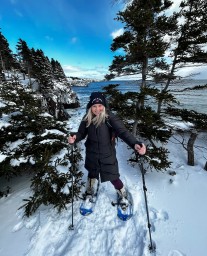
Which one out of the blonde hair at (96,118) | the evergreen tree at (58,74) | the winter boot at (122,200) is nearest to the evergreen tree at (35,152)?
the winter boot at (122,200)

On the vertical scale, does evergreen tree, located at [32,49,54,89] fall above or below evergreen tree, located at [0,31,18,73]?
below

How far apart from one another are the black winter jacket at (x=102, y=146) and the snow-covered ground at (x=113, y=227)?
3.61ft

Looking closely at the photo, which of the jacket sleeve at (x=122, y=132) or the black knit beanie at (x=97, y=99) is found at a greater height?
the black knit beanie at (x=97, y=99)

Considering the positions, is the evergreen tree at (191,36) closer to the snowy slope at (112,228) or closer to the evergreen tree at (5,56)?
the snowy slope at (112,228)

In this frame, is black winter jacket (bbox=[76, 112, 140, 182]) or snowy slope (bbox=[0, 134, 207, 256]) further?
black winter jacket (bbox=[76, 112, 140, 182])

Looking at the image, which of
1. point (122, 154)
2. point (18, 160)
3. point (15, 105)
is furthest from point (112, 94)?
point (18, 160)

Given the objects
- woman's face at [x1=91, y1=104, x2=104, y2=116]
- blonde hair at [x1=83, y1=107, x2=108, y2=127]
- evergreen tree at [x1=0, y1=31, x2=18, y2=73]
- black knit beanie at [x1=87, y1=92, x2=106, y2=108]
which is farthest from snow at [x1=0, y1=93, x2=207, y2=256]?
evergreen tree at [x1=0, y1=31, x2=18, y2=73]

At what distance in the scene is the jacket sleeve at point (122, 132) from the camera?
3297 millimetres

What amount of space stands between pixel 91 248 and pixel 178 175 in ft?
12.9

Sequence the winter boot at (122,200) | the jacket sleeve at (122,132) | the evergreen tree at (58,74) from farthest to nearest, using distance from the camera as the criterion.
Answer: the evergreen tree at (58,74) → the winter boot at (122,200) → the jacket sleeve at (122,132)

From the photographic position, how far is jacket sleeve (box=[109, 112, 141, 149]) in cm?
330

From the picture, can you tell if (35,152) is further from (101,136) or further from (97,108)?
(97,108)

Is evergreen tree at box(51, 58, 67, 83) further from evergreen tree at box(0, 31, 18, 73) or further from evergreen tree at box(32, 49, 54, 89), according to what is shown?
evergreen tree at box(0, 31, 18, 73)

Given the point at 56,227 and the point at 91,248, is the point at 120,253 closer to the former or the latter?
the point at 91,248
